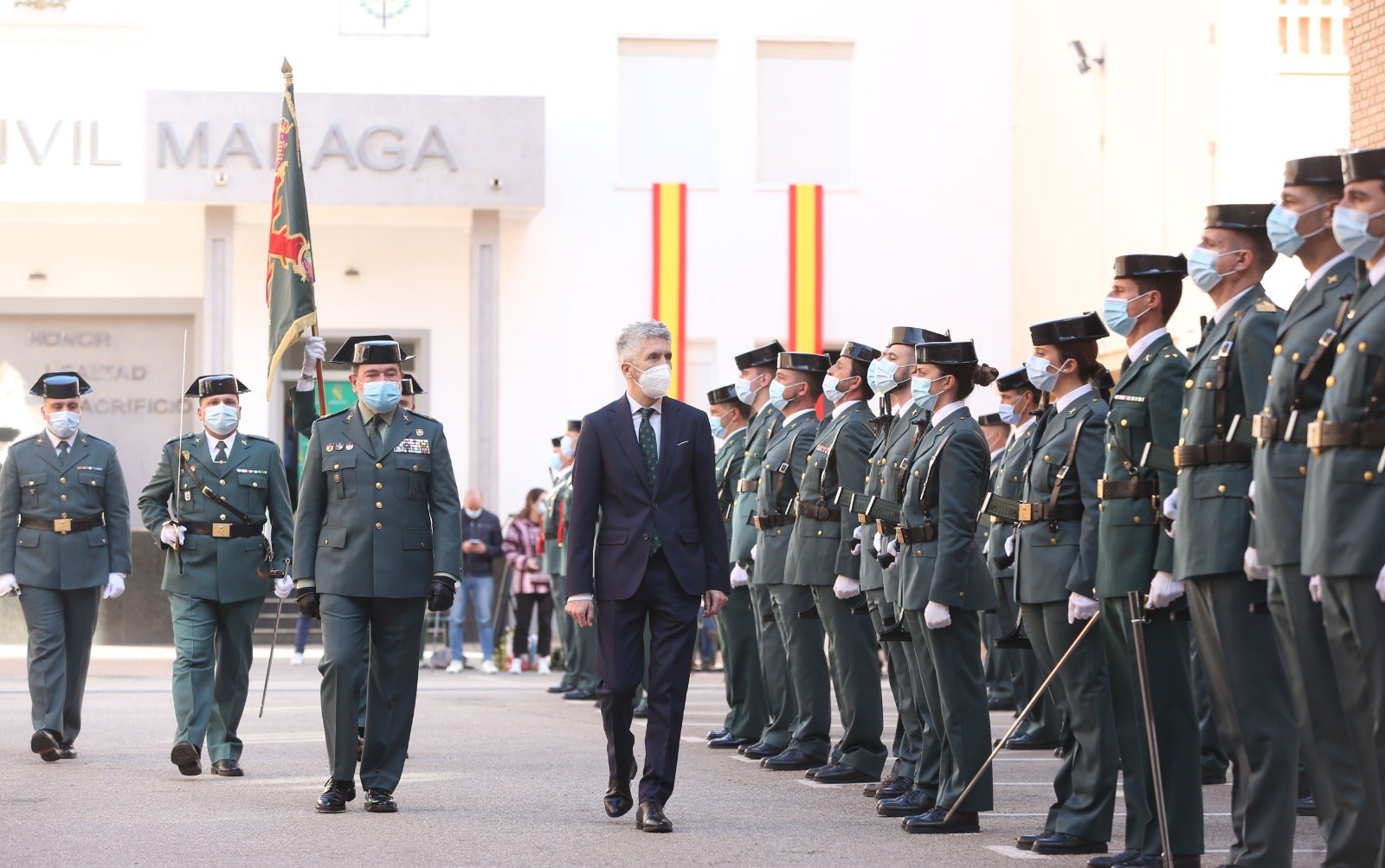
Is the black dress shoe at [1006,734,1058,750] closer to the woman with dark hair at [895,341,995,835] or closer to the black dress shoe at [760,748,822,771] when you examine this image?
the black dress shoe at [760,748,822,771]

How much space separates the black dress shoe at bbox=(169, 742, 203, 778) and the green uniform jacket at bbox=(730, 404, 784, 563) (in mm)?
3754

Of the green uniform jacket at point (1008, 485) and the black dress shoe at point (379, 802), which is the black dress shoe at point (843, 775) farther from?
the black dress shoe at point (379, 802)

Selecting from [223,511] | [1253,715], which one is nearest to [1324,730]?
[1253,715]

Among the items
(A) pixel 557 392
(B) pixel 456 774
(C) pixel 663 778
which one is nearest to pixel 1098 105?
(A) pixel 557 392

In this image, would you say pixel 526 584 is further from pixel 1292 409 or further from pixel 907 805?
pixel 1292 409

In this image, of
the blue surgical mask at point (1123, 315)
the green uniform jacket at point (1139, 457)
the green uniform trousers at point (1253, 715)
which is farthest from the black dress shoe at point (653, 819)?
the blue surgical mask at point (1123, 315)

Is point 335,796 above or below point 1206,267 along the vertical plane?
below

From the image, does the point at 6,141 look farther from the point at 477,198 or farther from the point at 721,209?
the point at 721,209

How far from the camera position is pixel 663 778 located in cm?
905

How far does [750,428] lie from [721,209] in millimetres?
14671

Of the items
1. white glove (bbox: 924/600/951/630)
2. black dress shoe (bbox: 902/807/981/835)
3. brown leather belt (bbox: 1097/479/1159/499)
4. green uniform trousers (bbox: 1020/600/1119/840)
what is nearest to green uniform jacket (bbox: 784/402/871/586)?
white glove (bbox: 924/600/951/630)

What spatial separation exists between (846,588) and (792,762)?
4.57ft

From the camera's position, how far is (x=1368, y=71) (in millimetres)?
16766

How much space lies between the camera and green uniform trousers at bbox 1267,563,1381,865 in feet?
21.3
